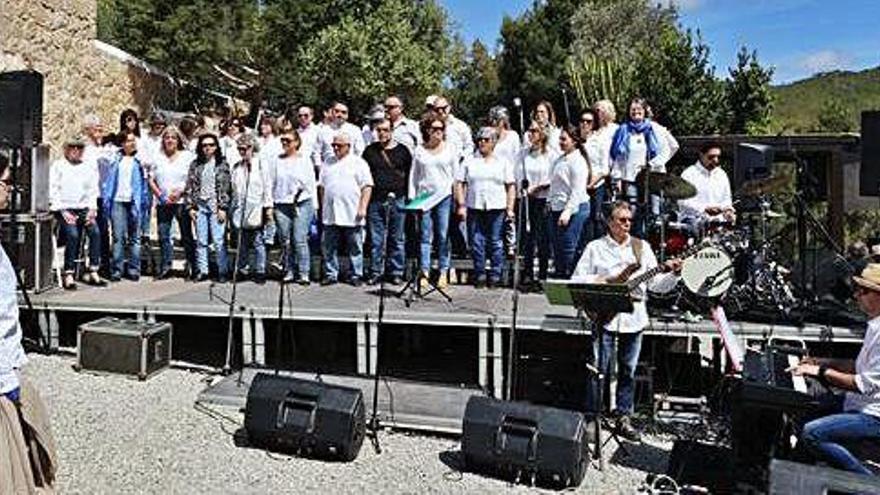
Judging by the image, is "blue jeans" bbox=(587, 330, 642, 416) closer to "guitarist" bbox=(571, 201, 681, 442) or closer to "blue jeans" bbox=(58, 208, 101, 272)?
"guitarist" bbox=(571, 201, 681, 442)

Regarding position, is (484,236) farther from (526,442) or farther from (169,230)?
(169,230)

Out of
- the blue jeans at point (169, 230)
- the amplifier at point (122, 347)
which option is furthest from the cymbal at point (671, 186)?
the blue jeans at point (169, 230)

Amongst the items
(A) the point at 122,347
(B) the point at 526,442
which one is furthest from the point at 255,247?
(B) the point at 526,442

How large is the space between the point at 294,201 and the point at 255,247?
2.22ft

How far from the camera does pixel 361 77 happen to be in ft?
60.2

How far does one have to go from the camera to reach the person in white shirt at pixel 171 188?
8.91 m

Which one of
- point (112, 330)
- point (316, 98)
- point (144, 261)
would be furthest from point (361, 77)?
point (112, 330)

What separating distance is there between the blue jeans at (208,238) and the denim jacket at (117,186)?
662 mm

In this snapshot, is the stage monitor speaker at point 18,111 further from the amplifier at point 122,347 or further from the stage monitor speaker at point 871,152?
the stage monitor speaker at point 871,152

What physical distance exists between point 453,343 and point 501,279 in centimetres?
112

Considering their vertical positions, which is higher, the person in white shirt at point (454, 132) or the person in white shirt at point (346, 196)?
the person in white shirt at point (454, 132)

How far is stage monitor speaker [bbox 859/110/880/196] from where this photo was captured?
6980mm

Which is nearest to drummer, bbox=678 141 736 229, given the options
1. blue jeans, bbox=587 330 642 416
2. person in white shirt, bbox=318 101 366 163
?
blue jeans, bbox=587 330 642 416

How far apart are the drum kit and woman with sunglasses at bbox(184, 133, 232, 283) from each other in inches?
153
